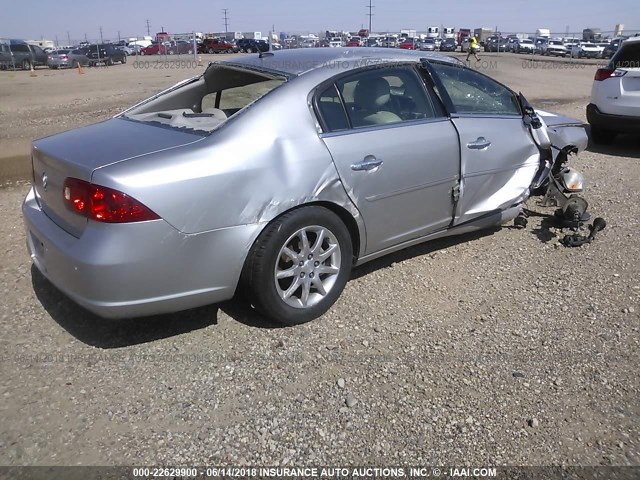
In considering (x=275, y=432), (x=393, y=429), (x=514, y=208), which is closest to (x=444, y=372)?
(x=393, y=429)

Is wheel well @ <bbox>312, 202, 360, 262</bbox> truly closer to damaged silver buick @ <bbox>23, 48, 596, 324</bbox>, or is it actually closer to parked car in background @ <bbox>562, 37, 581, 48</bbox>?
damaged silver buick @ <bbox>23, 48, 596, 324</bbox>

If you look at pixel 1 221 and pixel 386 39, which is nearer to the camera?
pixel 1 221

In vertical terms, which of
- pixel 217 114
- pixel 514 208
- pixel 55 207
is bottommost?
pixel 514 208

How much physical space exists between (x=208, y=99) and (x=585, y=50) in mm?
48128

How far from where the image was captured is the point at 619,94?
8117 mm

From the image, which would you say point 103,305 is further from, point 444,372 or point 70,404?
point 444,372

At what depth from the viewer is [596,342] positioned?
11.1ft

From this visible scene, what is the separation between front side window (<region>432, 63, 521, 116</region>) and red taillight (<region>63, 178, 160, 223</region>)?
8.38 feet

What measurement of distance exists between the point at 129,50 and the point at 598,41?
4966 cm

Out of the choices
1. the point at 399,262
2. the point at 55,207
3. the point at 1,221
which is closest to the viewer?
the point at 55,207

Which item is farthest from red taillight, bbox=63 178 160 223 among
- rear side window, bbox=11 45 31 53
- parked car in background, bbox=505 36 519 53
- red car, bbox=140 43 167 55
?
red car, bbox=140 43 167 55

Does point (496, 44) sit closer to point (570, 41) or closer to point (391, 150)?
point (570, 41)

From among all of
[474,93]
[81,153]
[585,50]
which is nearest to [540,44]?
[585,50]

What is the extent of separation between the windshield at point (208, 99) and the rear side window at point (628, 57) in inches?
257
